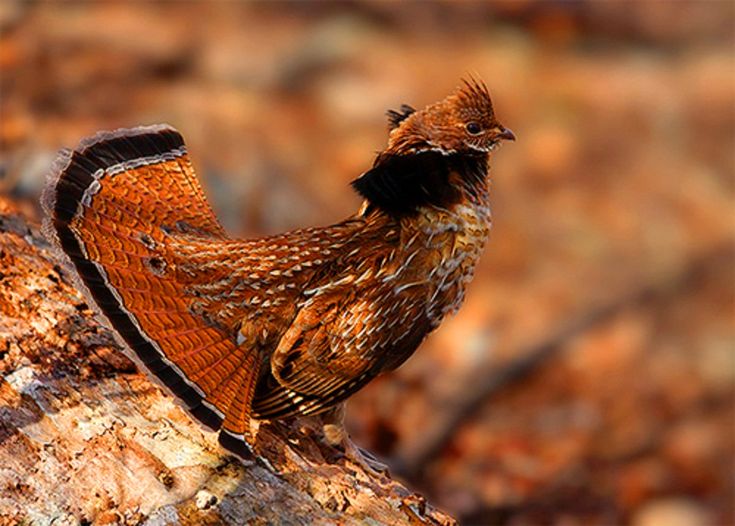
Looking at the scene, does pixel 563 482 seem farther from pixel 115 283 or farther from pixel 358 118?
pixel 115 283

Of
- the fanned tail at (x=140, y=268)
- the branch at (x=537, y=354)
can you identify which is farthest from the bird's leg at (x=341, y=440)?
the branch at (x=537, y=354)

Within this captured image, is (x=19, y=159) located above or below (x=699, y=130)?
below

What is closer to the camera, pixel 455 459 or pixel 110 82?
pixel 455 459

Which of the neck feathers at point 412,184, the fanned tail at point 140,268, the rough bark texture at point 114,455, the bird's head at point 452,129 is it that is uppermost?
the bird's head at point 452,129

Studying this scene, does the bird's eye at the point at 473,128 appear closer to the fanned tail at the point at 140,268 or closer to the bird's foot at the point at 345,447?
the fanned tail at the point at 140,268

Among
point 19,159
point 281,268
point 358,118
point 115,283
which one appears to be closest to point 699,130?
point 358,118

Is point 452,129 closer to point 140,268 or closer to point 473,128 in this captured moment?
point 473,128
